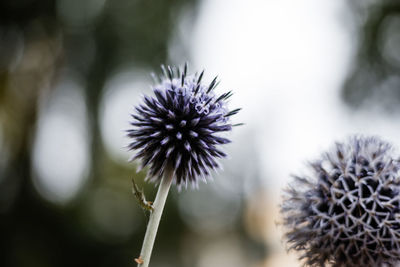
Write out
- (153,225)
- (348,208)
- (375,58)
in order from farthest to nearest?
(375,58) → (348,208) → (153,225)

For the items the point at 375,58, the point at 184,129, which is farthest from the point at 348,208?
the point at 375,58

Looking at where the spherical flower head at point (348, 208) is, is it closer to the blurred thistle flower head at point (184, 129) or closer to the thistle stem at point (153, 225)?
the blurred thistle flower head at point (184, 129)

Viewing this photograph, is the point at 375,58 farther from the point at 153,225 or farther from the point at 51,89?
the point at 153,225

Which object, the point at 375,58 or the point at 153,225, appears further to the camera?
the point at 375,58

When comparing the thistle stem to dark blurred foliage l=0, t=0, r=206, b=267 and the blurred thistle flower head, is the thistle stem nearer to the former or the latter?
the blurred thistle flower head

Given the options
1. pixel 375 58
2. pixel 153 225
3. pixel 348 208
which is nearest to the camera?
pixel 153 225

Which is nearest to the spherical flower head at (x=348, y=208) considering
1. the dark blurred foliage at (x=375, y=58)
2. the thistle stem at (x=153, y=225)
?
the thistle stem at (x=153, y=225)

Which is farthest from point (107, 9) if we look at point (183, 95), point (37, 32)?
point (183, 95)
